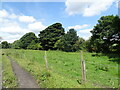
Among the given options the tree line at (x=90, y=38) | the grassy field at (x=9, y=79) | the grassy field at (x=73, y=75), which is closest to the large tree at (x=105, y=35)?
the tree line at (x=90, y=38)

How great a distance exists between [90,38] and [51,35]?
20429 millimetres

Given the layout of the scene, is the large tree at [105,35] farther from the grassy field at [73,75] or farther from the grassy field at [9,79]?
the grassy field at [9,79]

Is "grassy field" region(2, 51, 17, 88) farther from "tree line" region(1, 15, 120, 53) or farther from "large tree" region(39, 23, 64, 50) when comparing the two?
"large tree" region(39, 23, 64, 50)

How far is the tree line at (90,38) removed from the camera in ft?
70.1

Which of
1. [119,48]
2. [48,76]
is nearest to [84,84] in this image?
[48,76]

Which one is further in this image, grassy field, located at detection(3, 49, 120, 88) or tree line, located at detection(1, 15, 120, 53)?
tree line, located at detection(1, 15, 120, 53)

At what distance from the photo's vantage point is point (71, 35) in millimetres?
35344

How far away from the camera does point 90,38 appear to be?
2681cm

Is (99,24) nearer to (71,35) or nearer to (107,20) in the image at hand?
(107,20)

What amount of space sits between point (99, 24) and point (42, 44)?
2918 cm

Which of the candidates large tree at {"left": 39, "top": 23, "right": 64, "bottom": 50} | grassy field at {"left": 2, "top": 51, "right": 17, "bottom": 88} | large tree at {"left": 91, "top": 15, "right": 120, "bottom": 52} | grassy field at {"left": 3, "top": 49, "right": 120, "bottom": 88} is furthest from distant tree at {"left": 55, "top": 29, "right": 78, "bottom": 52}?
grassy field at {"left": 2, "top": 51, "right": 17, "bottom": 88}

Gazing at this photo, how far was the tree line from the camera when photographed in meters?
21.4

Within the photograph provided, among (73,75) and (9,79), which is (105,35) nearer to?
(73,75)

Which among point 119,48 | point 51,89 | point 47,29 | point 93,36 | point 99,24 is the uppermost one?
point 47,29
